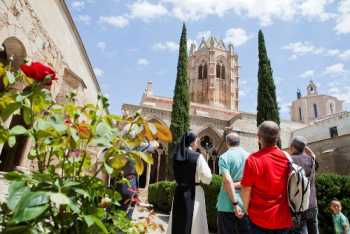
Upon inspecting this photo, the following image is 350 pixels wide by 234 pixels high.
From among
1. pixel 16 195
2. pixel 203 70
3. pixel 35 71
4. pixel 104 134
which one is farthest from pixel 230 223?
pixel 203 70

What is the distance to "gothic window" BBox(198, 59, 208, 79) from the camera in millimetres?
34831

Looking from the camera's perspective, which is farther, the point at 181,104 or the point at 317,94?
the point at 317,94

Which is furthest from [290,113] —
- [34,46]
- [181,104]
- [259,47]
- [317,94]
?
[34,46]

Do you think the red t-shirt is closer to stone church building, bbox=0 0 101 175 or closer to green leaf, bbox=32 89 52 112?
green leaf, bbox=32 89 52 112

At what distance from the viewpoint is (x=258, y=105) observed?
1664 centimetres

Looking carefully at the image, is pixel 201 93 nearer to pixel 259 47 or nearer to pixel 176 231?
pixel 259 47

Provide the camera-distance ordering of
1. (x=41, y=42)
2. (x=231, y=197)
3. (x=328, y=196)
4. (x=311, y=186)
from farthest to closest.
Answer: (x=41, y=42), (x=328, y=196), (x=311, y=186), (x=231, y=197)

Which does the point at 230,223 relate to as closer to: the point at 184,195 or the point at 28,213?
the point at 184,195

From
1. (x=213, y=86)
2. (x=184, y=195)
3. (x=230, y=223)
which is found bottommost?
(x=230, y=223)

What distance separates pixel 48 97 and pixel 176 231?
2.37 metres

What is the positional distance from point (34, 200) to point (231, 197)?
92.1 inches

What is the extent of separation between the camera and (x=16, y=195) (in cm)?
87

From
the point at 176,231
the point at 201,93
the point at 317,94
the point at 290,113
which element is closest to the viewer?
the point at 176,231

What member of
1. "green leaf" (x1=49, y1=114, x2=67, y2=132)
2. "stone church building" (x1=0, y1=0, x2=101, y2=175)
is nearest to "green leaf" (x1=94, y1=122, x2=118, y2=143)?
"green leaf" (x1=49, y1=114, x2=67, y2=132)
